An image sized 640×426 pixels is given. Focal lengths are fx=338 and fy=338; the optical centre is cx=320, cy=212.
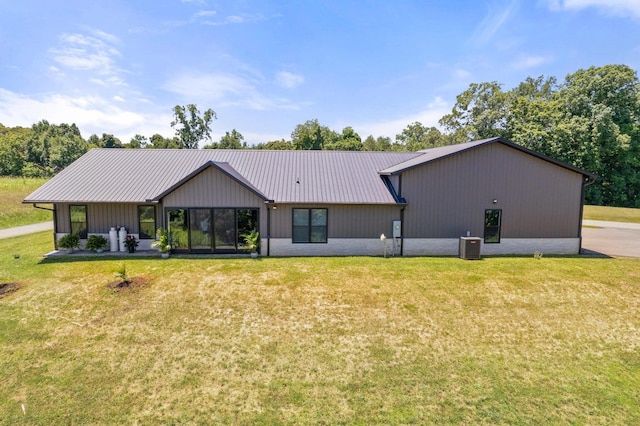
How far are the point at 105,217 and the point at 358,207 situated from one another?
40.4 feet

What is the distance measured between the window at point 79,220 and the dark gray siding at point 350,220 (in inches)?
362

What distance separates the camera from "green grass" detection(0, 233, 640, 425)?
263 inches

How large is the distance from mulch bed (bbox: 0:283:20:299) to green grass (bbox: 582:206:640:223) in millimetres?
42430

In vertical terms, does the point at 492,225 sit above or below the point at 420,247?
above

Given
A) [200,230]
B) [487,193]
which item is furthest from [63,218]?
[487,193]

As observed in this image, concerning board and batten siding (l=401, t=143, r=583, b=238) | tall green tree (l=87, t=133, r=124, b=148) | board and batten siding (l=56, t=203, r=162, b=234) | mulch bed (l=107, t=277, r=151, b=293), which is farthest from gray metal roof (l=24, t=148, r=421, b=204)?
tall green tree (l=87, t=133, r=124, b=148)

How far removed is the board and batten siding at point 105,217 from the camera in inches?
642

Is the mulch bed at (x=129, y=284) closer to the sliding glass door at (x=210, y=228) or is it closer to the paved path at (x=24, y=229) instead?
the sliding glass door at (x=210, y=228)

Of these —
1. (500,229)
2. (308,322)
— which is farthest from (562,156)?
(308,322)

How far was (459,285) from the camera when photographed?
41.1 feet

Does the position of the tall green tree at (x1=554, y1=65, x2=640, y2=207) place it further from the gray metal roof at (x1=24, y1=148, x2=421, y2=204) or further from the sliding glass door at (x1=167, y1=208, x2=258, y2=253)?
the sliding glass door at (x1=167, y1=208, x2=258, y2=253)

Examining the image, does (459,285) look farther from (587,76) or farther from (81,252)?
(587,76)

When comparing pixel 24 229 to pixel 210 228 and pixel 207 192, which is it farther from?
pixel 207 192

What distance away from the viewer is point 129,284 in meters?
12.1
